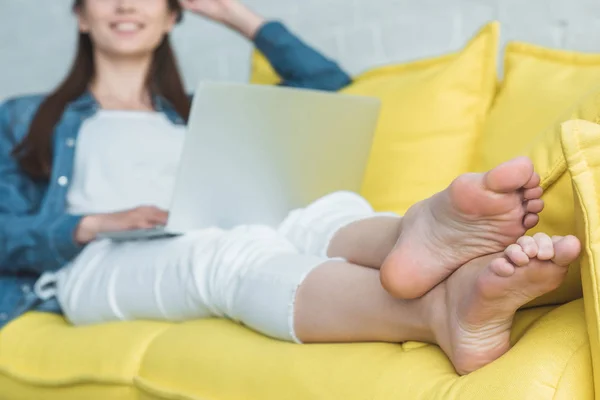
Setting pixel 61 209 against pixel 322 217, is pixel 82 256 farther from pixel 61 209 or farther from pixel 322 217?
pixel 322 217

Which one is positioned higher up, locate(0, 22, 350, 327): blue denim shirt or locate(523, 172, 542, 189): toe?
locate(523, 172, 542, 189): toe

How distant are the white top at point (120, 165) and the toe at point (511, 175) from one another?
1.07m

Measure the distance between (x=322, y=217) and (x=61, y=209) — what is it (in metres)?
0.68

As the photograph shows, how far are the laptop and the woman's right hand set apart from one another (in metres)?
0.04

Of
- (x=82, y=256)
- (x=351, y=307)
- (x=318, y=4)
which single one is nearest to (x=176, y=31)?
(x=318, y=4)

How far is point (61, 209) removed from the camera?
1.75 m

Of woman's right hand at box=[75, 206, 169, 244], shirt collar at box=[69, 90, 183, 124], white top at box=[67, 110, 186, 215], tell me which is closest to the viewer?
woman's right hand at box=[75, 206, 169, 244]

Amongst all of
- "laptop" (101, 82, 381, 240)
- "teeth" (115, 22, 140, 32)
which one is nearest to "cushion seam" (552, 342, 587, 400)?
"laptop" (101, 82, 381, 240)

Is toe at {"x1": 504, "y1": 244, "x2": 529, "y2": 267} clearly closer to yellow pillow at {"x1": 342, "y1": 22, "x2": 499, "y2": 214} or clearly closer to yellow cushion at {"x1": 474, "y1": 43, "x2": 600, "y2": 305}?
yellow cushion at {"x1": 474, "y1": 43, "x2": 600, "y2": 305}

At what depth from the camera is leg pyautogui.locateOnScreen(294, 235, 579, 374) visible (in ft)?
2.54

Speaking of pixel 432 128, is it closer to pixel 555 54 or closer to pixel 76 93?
pixel 555 54

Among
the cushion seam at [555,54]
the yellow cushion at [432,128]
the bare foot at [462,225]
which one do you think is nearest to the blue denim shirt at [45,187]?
the yellow cushion at [432,128]

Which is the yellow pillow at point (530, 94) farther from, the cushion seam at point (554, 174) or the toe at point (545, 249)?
the toe at point (545, 249)

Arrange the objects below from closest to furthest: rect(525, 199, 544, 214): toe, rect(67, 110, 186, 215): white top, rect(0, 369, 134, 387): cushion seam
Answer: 1. rect(525, 199, 544, 214): toe
2. rect(0, 369, 134, 387): cushion seam
3. rect(67, 110, 186, 215): white top
